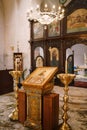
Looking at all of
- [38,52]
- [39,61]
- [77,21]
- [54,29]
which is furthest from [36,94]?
[38,52]

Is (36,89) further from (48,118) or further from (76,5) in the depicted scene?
(76,5)

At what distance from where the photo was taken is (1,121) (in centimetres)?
406

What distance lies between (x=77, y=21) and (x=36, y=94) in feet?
18.1

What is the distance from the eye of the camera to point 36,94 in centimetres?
355

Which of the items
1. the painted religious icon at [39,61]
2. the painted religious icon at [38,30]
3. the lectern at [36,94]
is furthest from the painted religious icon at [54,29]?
the lectern at [36,94]

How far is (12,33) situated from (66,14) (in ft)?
12.2

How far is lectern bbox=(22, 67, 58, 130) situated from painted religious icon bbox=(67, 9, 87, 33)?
4.79m

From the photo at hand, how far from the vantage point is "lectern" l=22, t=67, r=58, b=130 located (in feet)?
11.4

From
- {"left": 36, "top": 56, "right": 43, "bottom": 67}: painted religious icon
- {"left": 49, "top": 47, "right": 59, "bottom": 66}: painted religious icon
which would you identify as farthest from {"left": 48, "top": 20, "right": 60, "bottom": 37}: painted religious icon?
{"left": 36, "top": 56, "right": 43, "bottom": 67}: painted religious icon

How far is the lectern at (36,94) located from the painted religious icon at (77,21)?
15.7 ft

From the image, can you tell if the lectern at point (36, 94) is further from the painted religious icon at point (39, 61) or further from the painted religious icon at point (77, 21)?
the painted religious icon at point (39, 61)

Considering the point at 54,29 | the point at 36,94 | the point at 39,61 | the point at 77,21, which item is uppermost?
the point at 77,21

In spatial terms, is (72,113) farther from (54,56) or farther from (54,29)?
(54,29)

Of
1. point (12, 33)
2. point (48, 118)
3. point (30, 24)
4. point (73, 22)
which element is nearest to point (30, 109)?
point (48, 118)
